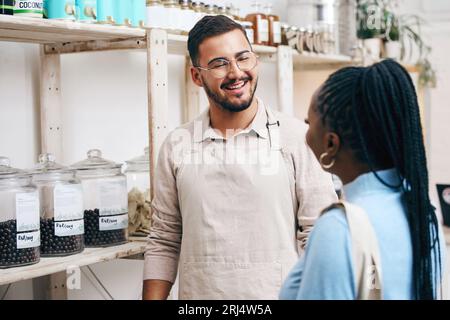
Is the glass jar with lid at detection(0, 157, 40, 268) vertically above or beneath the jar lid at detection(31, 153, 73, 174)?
beneath

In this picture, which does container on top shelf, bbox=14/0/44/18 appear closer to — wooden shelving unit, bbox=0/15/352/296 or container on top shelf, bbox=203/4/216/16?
wooden shelving unit, bbox=0/15/352/296

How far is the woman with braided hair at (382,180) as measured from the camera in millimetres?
1025

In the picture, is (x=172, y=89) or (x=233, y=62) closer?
(x=233, y=62)

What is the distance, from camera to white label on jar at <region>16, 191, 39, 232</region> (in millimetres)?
1750

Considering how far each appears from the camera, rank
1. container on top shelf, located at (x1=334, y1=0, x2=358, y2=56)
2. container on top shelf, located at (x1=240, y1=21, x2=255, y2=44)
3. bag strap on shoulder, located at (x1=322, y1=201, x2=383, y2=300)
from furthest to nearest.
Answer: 1. container on top shelf, located at (x1=334, y1=0, x2=358, y2=56)
2. container on top shelf, located at (x1=240, y1=21, x2=255, y2=44)
3. bag strap on shoulder, located at (x1=322, y1=201, x2=383, y2=300)

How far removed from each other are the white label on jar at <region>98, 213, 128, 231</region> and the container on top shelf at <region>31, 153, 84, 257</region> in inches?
4.0

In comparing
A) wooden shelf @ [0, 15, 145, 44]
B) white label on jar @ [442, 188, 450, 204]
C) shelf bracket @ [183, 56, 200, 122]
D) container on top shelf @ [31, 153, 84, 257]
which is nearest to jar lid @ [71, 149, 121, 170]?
container on top shelf @ [31, 153, 84, 257]

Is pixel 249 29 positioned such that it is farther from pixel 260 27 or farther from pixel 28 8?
pixel 28 8

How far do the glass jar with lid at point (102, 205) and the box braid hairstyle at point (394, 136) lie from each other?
3.52 feet

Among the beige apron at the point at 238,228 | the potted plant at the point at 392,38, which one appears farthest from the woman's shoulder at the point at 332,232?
the potted plant at the point at 392,38

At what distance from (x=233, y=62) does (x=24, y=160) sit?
0.78m

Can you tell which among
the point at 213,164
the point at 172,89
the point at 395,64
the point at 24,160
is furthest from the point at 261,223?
the point at 172,89
